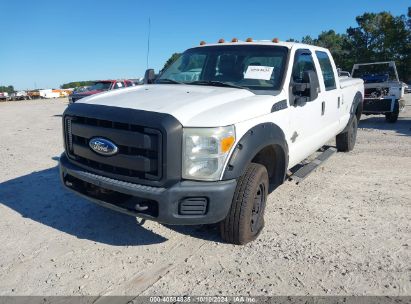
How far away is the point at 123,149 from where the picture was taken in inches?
123

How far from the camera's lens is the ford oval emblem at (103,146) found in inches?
124

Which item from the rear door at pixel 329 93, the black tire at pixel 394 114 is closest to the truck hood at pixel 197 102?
the rear door at pixel 329 93

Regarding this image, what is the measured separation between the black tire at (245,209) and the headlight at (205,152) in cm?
39

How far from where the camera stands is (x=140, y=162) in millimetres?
3014

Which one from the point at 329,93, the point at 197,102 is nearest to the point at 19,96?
the point at 329,93

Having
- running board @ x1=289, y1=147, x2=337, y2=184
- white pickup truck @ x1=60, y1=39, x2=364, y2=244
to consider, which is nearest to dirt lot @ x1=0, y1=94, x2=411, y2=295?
running board @ x1=289, y1=147, x2=337, y2=184

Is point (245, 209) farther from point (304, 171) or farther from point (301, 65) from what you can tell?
point (301, 65)

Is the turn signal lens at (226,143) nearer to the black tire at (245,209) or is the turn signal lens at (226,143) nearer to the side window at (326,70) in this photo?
the black tire at (245,209)

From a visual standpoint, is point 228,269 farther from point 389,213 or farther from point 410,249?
point 389,213

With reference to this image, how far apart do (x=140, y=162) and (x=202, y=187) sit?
0.54 meters

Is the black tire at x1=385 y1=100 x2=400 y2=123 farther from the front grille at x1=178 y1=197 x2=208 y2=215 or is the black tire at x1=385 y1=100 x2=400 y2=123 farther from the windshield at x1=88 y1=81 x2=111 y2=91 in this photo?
the windshield at x1=88 y1=81 x2=111 y2=91

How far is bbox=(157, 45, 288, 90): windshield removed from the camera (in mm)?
4105

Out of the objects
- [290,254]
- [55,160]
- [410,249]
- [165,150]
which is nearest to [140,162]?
[165,150]

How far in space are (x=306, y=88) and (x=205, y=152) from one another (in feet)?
5.71
